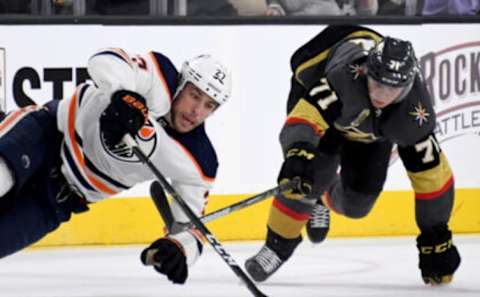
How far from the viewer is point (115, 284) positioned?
5109mm

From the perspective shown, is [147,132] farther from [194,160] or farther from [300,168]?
[300,168]

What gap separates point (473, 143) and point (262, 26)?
3.88 ft

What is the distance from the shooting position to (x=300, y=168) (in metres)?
4.57

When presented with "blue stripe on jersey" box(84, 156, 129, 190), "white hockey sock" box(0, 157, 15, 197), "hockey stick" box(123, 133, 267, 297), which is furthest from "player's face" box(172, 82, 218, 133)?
"white hockey sock" box(0, 157, 15, 197)

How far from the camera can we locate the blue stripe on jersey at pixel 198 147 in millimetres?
4375

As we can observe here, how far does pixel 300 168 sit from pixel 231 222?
1853 mm

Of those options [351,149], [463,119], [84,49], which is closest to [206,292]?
[351,149]

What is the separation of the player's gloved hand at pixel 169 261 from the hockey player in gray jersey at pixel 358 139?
2.29 ft

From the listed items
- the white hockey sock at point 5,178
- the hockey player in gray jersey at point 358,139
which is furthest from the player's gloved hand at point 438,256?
the white hockey sock at point 5,178

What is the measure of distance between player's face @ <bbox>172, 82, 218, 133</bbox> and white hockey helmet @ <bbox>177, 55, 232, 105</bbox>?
0.02 m

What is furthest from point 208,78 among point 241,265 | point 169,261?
point 241,265

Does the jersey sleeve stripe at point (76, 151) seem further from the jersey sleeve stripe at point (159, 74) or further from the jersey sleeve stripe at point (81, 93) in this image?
the jersey sleeve stripe at point (159, 74)

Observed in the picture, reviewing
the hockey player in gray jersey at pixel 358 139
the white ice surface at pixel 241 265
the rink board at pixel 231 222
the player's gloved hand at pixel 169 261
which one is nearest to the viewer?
the player's gloved hand at pixel 169 261

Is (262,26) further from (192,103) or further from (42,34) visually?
(192,103)
